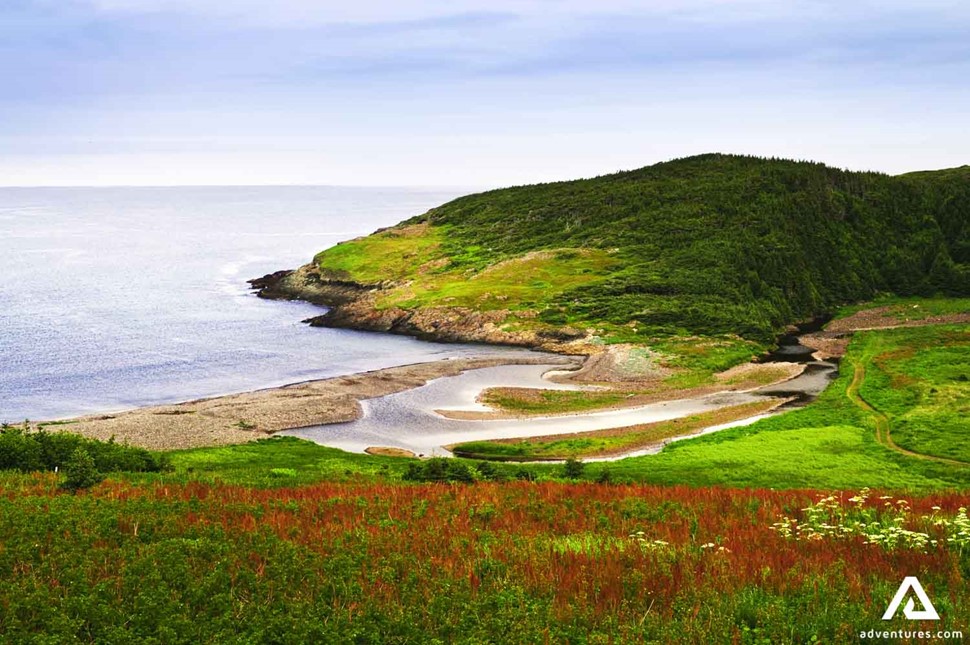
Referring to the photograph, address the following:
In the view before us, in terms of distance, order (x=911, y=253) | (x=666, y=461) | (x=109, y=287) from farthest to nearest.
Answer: (x=109, y=287) → (x=911, y=253) → (x=666, y=461)

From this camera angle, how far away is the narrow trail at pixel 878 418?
51809 mm

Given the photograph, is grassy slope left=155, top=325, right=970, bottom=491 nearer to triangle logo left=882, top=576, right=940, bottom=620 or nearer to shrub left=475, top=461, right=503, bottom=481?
shrub left=475, top=461, right=503, bottom=481

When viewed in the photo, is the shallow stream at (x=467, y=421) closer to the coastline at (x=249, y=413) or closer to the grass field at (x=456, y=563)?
the coastline at (x=249, y=413)

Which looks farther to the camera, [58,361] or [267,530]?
[58,361]

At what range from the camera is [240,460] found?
2061 inches

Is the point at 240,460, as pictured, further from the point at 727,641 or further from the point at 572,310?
the point at 572,310

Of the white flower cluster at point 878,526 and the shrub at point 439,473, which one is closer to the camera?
the white flower cluster at point 878,526

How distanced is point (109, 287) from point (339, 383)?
90.7 meters

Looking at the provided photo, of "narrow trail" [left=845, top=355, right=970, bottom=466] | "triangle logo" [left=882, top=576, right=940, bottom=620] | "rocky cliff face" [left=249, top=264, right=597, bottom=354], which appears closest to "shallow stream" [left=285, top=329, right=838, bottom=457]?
"narrow trail" [left=845, top=355, right=970, bottom=466]

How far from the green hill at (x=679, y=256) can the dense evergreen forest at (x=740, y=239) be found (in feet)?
1.12

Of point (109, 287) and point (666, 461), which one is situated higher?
point (109, 287)

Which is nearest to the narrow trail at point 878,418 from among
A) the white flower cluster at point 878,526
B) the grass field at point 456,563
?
the grass field at point 456,563

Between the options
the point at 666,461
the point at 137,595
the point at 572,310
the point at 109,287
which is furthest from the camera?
the point at 109,287

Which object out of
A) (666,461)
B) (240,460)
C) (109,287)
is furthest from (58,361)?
(666,461)
